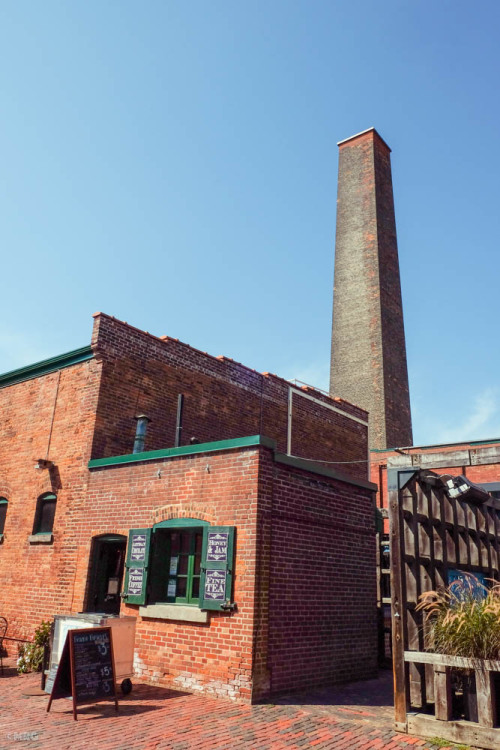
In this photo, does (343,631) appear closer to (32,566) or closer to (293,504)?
(293,504)

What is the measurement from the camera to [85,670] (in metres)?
7.59

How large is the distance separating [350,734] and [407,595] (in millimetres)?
1779

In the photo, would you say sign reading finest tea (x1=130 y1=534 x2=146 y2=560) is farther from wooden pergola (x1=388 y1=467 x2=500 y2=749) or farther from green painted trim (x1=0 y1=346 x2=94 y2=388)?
wooden pergola (x1=388 y1=467 x2=500 y2=749)

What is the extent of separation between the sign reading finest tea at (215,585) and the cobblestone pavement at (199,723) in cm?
140

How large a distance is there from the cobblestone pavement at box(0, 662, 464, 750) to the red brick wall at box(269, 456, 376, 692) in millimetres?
654

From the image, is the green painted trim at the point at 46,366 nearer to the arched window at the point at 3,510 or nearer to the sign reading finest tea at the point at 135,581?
the arched window at the point at 3,510

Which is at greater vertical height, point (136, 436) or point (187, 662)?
point (136, 436)

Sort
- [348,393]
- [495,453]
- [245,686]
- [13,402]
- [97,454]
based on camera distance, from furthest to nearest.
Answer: [348,393], [13,402], [97,454], [495,453], [245,686]

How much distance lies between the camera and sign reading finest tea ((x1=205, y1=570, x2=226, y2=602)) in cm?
858

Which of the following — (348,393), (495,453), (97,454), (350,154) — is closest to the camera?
(495,453)

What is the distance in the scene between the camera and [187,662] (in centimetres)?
876

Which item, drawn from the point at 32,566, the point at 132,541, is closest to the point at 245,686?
the point at 132,541

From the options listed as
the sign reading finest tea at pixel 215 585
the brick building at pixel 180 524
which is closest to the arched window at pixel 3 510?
the brick building at pixel 180 524

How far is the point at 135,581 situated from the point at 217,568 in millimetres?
1922
